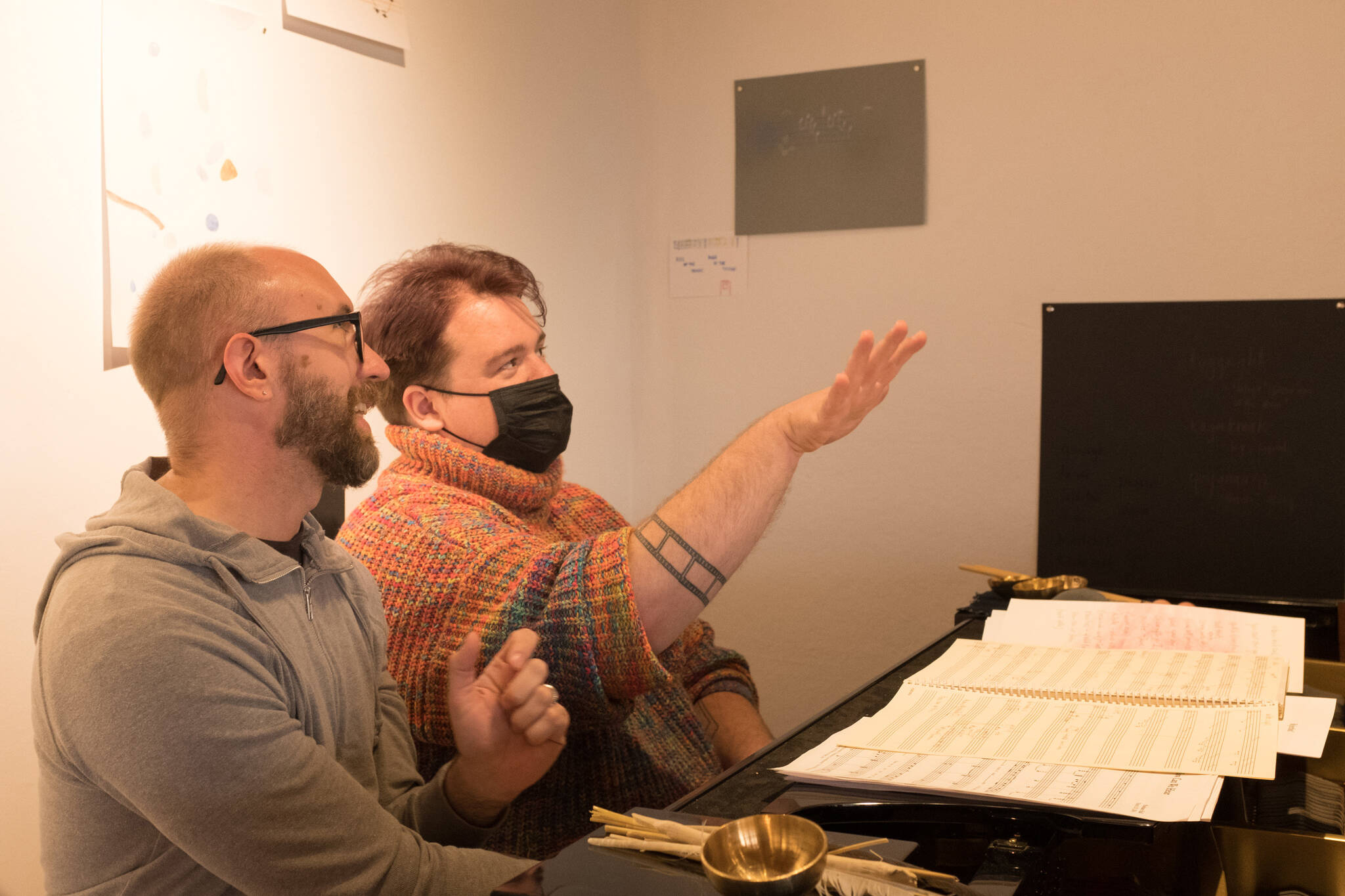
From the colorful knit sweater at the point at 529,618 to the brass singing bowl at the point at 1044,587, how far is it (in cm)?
56

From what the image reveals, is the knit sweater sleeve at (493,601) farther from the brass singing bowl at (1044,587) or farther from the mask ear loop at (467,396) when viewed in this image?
the brass singing bowl at (1044,587)

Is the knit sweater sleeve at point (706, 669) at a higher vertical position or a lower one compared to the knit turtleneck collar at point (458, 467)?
lower

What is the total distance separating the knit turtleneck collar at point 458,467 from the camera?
1.67 metres

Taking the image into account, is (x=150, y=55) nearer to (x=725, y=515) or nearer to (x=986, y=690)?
(x=725, y=515)

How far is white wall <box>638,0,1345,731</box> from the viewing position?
256cm

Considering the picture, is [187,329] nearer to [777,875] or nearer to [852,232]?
[777,875]

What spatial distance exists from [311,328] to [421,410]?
0.56 meters

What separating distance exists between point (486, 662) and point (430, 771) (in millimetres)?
264

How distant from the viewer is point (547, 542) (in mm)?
1723

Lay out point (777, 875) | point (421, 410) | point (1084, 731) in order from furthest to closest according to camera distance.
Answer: point (421, 410), point (1084, 731), point (777, 875)

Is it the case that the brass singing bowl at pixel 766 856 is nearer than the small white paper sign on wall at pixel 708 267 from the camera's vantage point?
Yes

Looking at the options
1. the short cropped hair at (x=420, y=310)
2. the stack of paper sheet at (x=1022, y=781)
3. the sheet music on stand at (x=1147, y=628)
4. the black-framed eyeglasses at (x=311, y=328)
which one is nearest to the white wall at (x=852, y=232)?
the short cropped hair at (x=420, y=310)

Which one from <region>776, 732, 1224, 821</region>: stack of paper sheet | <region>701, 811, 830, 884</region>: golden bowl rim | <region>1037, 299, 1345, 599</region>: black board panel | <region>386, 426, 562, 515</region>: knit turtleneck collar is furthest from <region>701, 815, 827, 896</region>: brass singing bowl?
<region>1037, 299, 1345, 599</region>: black board panel

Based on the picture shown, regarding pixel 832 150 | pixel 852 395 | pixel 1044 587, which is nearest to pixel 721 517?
pixel 852 395
